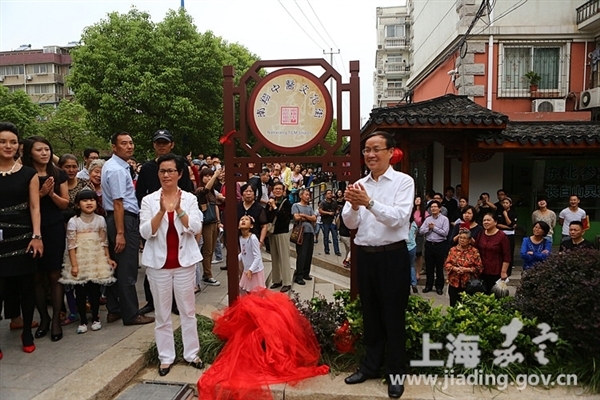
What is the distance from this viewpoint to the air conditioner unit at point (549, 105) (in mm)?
13609

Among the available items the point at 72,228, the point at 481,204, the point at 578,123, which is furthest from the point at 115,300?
the point at 578,123

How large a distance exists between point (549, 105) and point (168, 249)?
44.6 ft

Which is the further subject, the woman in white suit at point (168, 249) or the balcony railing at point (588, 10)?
the balcony railing at point (588, 10)

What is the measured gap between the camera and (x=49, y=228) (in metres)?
4.42

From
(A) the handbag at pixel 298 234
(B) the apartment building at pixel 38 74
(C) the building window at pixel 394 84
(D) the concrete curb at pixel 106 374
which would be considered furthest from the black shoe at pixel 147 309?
(B) the apartment building at pixel 38 74

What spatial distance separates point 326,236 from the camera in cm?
1114

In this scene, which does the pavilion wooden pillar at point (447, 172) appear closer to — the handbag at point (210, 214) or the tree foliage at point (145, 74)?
the handbag at point (210, 214)

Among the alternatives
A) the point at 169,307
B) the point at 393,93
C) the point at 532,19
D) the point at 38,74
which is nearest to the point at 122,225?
the point at 169,307

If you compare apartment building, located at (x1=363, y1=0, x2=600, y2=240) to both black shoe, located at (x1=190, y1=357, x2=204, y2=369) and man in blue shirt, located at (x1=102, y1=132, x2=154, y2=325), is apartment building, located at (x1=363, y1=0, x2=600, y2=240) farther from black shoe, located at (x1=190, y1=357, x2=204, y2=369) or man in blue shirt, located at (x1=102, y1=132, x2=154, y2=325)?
black shoe, located at (x1=190, y1=357, x2=204, y2=369)

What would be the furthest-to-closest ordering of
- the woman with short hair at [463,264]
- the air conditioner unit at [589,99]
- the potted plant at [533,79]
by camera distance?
the potted plant at [533,79] < the air conditioner unit at [589,99] < the woman with short hair at [463,264]

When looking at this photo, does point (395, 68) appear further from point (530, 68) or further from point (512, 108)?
point (512, 108)

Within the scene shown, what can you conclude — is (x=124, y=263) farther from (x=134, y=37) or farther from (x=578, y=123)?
(x=134, y=37)

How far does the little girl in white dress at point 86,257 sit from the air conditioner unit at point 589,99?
545 inches

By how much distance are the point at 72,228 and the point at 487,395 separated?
4.23 m
